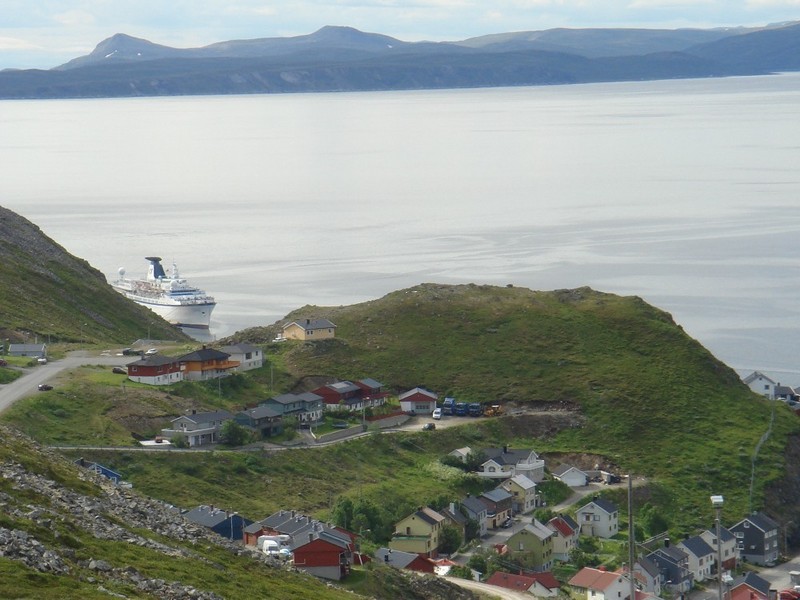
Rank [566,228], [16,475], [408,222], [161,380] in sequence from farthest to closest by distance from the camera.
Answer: [408,222]
[566,228]
[161,380]
[16,475]

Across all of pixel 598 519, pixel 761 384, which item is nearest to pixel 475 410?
pixel 598 519

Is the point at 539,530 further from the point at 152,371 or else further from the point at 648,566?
the point at 152,371

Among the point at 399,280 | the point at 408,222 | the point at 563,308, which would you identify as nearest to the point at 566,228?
the point at 408,222

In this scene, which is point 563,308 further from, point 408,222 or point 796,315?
point 408,222

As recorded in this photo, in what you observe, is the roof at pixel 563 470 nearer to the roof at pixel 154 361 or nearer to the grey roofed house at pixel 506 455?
the grey roofed house at pixel 506 455

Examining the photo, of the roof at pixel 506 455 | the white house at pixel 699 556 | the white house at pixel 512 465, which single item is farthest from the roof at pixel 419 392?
the white house at pixel 699 556

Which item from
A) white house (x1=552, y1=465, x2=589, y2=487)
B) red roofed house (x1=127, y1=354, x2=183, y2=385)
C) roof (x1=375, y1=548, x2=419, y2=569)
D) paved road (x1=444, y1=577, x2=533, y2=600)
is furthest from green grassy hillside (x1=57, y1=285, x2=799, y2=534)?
paved road (x1=444, y1=577, x2=533, y2=600)
